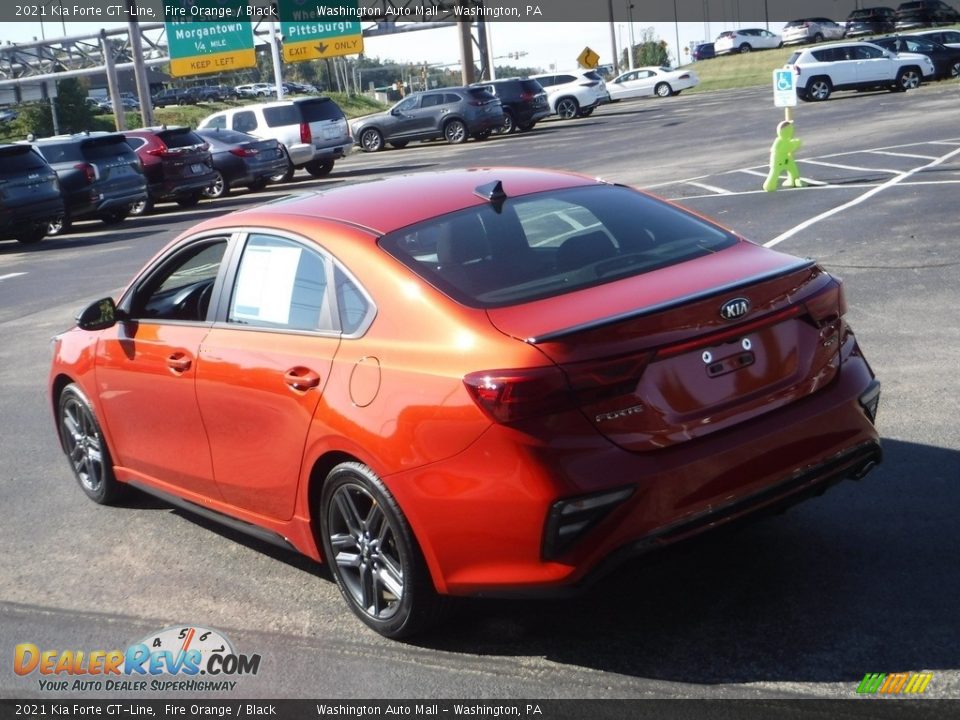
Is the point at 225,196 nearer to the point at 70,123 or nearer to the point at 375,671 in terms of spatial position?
the point at 375,671

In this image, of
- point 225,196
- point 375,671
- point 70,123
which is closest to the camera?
point 375,671

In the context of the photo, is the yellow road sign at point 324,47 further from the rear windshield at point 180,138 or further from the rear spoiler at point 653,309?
the rear spoiler at point 653,309

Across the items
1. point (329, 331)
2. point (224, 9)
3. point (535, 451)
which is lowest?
point (535, 451)

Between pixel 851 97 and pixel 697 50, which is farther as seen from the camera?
pixel 697 50

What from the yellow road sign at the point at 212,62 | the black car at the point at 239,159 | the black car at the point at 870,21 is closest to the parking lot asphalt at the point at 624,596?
the black car at the point at 239,159

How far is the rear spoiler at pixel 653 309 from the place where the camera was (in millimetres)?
4008

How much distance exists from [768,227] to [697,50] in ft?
294

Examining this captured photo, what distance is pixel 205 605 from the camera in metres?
5.18

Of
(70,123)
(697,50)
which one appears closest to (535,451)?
(70,123)

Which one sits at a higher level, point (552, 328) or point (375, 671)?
point (552, 328)

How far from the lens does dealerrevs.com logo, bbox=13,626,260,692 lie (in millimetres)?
4547

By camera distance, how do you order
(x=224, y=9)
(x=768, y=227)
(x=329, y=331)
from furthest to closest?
(x=224, y=9), (x=768, y=227), (x=329, y=331)

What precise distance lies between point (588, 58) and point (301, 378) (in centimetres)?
5899

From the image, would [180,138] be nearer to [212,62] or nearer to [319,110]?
[319,110]
